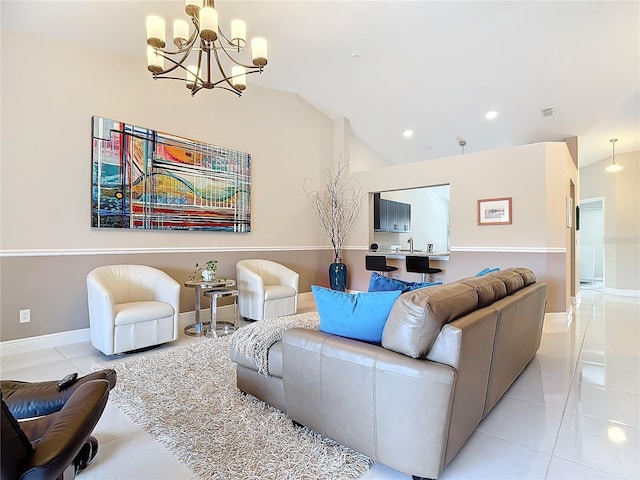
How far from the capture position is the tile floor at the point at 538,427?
166cm

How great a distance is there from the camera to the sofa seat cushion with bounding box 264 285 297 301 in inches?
174

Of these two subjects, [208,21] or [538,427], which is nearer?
[538,427]

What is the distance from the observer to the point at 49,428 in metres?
1.05

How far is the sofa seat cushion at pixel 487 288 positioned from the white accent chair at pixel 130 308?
2.84m

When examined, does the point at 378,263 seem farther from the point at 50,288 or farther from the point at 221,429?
the point at 50,288

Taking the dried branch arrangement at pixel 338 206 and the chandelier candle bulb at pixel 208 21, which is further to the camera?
the dried branch arrangement at pixel 338 206

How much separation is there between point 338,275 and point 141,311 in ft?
11.2

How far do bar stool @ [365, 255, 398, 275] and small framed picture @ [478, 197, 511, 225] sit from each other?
155cm

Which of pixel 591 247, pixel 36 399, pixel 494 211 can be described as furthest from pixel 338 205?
pixel 591 247

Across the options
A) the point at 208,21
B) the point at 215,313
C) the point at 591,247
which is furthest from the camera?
the point at 591,247

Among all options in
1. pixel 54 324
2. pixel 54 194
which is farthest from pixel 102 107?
pixel 54 324

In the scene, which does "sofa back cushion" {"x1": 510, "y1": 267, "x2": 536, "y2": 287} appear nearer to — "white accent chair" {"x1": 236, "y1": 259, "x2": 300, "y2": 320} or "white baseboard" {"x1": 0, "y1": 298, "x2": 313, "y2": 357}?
"white accent chair" {"x1": 236, "y1": 259, "x2": 300, "y2": 320}

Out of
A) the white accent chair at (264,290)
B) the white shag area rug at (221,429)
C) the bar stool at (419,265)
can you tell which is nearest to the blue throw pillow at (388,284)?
the white shag area rug at (221,429)

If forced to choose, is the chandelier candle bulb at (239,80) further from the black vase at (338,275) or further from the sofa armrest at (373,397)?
the black vase at (338,275)
